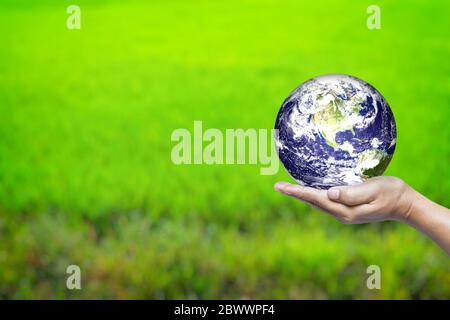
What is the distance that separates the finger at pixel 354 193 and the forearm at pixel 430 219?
17 centimetres

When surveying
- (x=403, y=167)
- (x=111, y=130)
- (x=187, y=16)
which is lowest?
(x=403, y=167)

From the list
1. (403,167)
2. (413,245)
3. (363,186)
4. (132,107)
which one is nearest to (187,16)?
(132,107)

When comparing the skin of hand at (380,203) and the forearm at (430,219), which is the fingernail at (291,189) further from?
the forearm at (430,219)

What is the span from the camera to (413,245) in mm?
4484

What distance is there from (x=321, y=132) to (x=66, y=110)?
261 cm

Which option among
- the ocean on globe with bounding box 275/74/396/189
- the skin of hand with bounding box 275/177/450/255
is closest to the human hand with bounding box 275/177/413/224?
the skin of hand with bounding box 275/177/450/255

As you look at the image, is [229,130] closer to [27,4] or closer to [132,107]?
[132,107]

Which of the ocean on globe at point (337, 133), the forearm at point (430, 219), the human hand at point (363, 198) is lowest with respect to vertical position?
the forearm at point (430, 219)


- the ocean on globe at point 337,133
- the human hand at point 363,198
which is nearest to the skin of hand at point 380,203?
the human hand at point 363,198

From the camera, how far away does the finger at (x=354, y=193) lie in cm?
252

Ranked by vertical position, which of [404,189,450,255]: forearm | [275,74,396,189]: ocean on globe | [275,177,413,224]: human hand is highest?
[275,74,396,189]: ocean on globe

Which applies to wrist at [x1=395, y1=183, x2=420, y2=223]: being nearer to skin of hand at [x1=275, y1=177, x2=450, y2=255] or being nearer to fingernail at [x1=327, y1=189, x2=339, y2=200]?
skin of hand at [x1=275, y1=177, x2=450, y2=255]

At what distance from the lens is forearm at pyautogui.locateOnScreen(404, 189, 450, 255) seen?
2.50 meters

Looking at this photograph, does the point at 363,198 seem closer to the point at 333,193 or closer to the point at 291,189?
the point at 333,193
